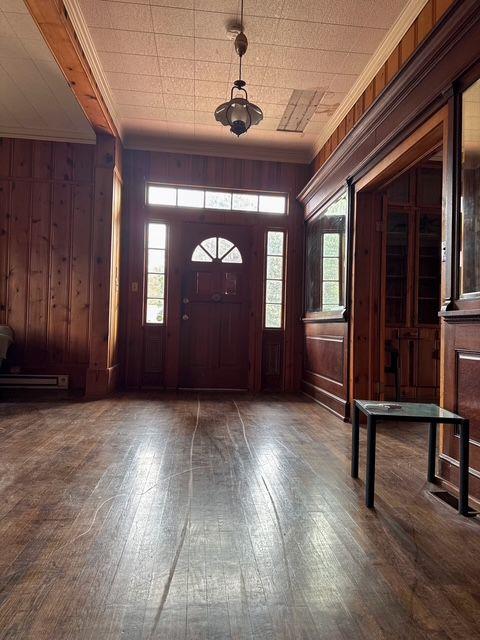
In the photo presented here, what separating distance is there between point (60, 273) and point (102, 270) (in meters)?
0.58

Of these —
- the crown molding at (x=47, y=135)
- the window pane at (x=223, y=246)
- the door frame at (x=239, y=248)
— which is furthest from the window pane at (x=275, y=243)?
the crown molding at (x=47, y=135)

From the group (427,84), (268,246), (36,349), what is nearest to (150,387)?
(36,349)

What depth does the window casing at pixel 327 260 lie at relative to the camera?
170 inches

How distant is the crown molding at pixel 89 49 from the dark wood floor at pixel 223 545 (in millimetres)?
2983

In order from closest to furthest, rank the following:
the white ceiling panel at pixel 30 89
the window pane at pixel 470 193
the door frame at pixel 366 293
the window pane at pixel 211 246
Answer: the window pane at pixel 470 193 < the white ceiling panel at pixel 30 89 < the door frame at pixel 366 293 < the window pane at pixel 211 246

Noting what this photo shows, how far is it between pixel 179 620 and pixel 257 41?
3.75 m

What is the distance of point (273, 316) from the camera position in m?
5.75

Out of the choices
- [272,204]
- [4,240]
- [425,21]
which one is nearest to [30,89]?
[4,240]

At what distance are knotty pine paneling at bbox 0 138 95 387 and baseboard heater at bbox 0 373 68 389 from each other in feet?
0.30

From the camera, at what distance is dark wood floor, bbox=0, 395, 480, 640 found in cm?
122

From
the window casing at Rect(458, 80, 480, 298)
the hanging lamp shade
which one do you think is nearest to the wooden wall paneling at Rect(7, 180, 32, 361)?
the hanging lamp shade

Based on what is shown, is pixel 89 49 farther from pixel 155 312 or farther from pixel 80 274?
pixel 155 312

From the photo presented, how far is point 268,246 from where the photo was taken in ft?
18.9

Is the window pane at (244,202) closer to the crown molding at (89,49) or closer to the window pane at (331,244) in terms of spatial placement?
the window pane at (331,244)
